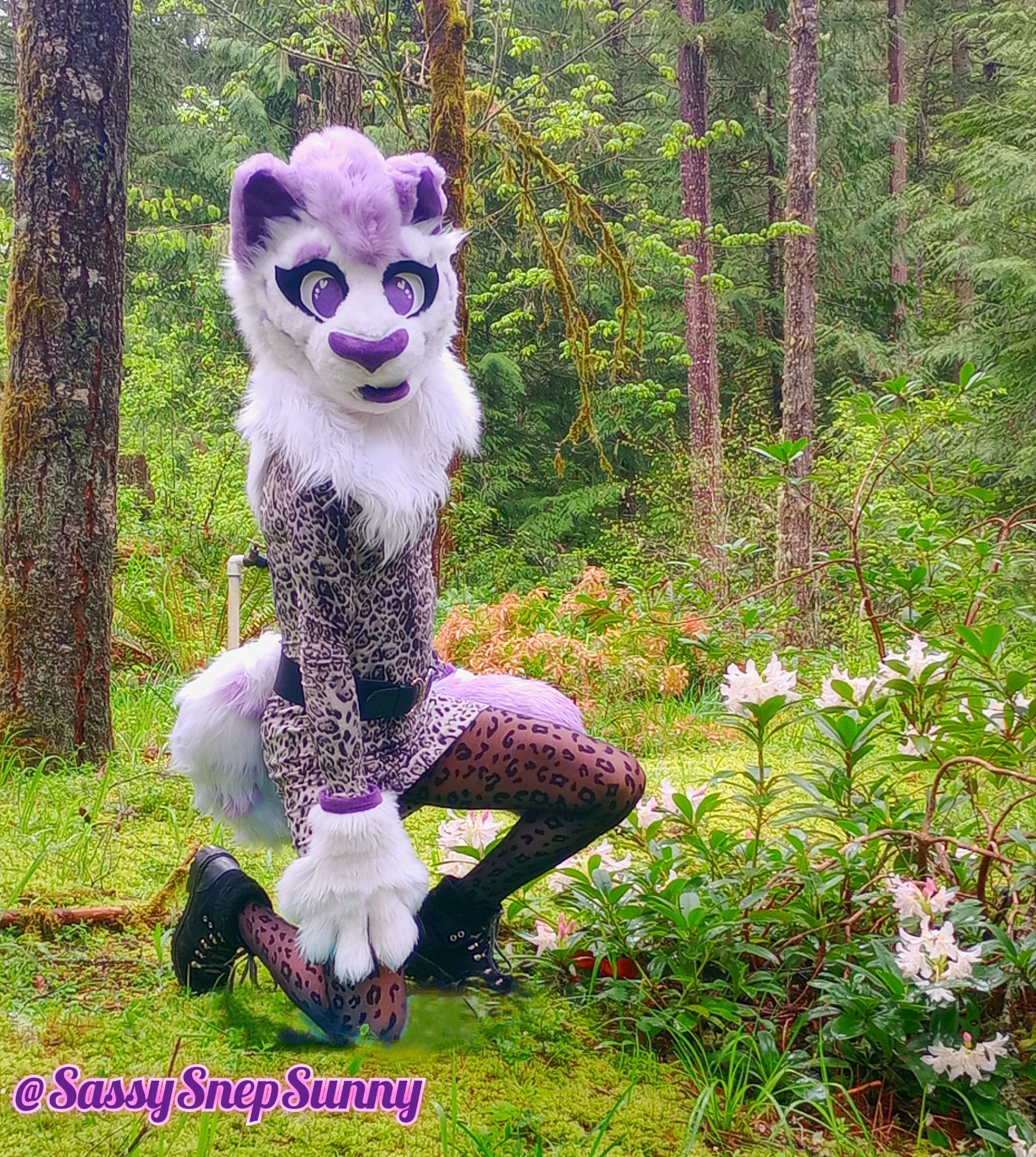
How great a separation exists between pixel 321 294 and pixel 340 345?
12 cm

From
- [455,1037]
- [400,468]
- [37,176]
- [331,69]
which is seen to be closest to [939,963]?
[455,1037]

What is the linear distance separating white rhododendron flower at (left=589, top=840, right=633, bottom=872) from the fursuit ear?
3.83ft

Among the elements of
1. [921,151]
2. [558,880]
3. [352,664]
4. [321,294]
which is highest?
[921,151]

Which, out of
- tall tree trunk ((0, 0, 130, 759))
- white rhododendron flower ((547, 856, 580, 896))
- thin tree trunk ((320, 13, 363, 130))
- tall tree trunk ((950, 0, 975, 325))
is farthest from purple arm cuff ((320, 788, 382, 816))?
tall tree trunk ((950, 0, 975, 325))

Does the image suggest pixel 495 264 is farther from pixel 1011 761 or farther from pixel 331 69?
pixel 1011 761

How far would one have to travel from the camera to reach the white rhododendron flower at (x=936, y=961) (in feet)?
4.50

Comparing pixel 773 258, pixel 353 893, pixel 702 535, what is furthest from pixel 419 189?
pixel 773 258

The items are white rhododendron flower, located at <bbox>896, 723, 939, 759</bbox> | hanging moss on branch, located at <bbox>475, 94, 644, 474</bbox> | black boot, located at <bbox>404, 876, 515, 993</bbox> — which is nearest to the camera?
white rhododendron flower, located at <bbox>896, 723, 939, 759</bbox>

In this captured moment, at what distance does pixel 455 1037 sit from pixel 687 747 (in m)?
2.17

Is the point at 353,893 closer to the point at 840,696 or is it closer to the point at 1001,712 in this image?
the point at 840,696

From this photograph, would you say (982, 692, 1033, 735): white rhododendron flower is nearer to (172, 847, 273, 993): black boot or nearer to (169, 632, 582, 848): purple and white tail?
(169, 632, 582, 848): purple and white tail

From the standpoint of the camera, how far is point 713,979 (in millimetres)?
1740

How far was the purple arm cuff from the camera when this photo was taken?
1477 mm

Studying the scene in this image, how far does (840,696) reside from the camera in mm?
1747
